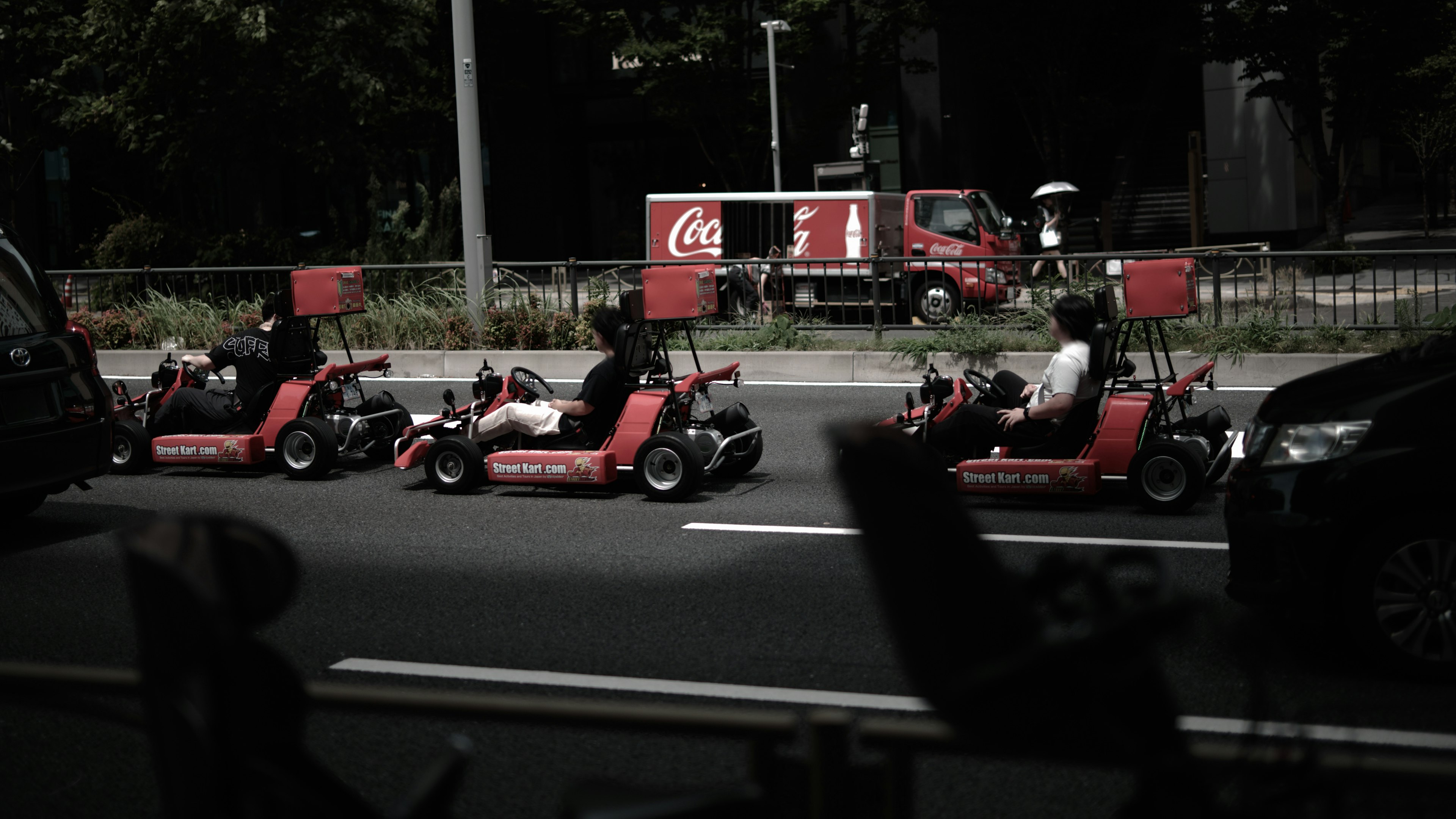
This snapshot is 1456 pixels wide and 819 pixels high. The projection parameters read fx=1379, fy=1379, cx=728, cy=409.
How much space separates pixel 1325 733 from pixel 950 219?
816 inches

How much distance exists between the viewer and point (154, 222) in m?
25.3

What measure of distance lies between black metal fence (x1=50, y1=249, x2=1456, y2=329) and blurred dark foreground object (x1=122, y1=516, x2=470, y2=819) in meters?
11.9

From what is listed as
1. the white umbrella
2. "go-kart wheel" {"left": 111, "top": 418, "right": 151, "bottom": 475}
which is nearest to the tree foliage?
the white umbrella

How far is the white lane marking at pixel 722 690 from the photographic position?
177 inches

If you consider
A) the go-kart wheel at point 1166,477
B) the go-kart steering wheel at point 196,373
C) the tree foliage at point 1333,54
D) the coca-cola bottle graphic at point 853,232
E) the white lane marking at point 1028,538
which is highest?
the tree foliage at point 1333,54

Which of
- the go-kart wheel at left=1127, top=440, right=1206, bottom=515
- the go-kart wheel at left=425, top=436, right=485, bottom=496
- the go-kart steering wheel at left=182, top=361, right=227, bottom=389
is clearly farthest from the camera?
the go-kart steering wheel at left=182, top=361, right=227, bottom=389

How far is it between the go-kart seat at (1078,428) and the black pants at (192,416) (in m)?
6.09

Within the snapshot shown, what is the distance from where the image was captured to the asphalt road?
4.44 meters

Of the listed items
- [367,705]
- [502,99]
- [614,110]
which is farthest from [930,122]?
[367,705]

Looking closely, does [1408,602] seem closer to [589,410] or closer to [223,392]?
[589,410]

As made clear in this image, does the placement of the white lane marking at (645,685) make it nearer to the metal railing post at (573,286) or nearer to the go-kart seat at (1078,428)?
the go-kart seat at (1078,428)

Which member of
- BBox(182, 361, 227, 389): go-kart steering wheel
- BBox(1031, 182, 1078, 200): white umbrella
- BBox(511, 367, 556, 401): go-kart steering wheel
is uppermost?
BBox(1031, 182, 1078, 200): white umbrella

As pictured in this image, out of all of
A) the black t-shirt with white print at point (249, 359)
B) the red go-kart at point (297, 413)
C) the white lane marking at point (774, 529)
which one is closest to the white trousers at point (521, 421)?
the red go-kart at point (297, 413)

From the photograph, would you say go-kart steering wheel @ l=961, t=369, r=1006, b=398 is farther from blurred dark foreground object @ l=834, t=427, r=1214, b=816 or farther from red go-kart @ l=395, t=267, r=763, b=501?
blurred dark foreground object @ l=834, t=427, r=1214, b=816
